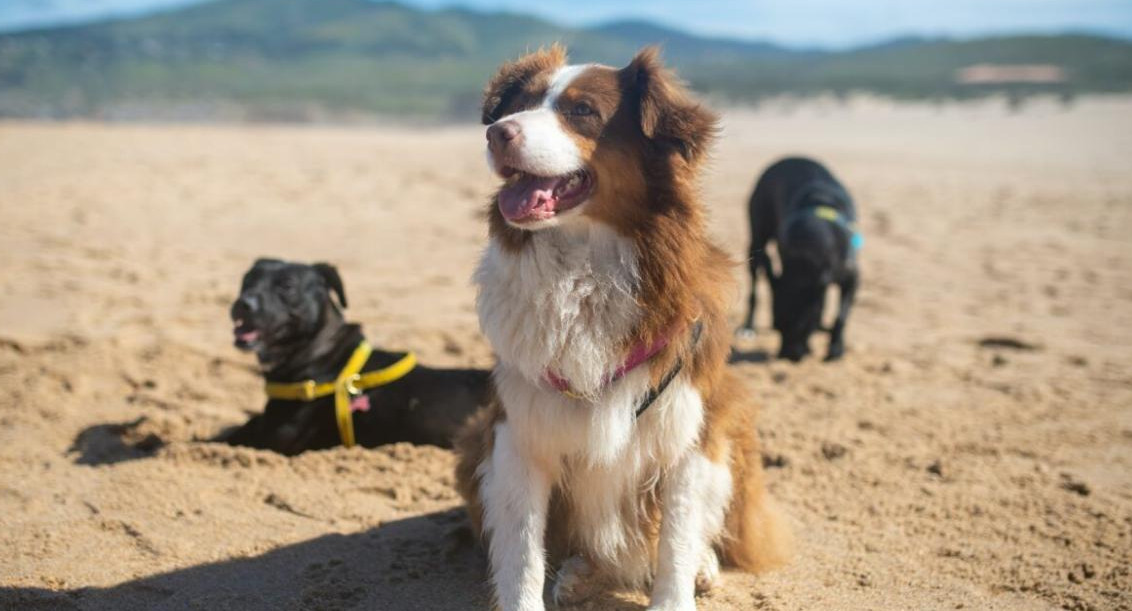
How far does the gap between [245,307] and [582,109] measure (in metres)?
2.58

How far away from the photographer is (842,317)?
7109 mm

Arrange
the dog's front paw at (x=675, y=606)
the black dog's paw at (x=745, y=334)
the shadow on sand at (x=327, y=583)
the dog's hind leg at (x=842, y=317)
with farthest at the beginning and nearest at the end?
the black dog's paw at (x=745, y=334) < the dog's hind leg at (x=842, y=317) < the shadow on sand at (x=327, y=583) < the dog's front paw at (x=675, y=606)

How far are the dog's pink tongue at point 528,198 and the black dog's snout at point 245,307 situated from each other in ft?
7.79

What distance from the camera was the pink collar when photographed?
300 centimetres

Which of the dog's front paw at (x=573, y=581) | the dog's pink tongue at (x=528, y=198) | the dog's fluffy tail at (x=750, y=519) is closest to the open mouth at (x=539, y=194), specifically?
the dog's pink tongue at (x=528, y=198)

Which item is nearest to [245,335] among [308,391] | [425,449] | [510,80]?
[308,391]

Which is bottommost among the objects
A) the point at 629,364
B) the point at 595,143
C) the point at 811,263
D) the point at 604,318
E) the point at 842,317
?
the point at 842,317

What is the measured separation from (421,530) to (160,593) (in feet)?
3.46

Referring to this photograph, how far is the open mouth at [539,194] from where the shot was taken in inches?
112

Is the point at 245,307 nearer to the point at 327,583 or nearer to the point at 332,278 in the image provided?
the point at 332,278

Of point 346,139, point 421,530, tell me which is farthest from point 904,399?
point 346,139

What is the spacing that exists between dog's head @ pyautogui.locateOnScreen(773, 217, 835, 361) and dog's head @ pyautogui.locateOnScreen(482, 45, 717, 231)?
413cm

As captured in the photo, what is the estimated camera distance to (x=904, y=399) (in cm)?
593

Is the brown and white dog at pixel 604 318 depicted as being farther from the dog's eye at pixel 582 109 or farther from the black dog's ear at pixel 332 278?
the black dog's ear at pixel 332 278
